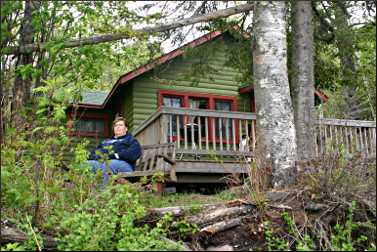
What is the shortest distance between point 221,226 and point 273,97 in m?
2.03

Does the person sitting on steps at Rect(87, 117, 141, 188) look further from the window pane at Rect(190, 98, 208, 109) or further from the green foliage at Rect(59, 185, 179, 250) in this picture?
the window pane at Rect(190, 98, 208, 109)

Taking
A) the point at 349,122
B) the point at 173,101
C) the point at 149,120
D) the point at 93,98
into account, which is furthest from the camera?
the point at 93,98

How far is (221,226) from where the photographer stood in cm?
482

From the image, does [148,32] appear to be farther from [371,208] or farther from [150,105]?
[150,105]

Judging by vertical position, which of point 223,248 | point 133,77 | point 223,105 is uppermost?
point 133,77

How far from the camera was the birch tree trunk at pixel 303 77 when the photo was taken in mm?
8828

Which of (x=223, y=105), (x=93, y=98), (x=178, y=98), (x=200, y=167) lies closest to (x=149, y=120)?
(x=200, y=167)

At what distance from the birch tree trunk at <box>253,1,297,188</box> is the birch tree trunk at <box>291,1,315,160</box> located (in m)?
2.48

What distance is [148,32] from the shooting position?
792 cm

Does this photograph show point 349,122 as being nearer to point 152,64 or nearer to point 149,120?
point 149,120

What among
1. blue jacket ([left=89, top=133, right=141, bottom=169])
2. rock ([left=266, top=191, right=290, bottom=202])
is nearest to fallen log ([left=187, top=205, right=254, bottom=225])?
rock ([left=266, top=191, right=290, bottom=202])

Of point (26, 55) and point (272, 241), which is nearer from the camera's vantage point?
point (272, 241)

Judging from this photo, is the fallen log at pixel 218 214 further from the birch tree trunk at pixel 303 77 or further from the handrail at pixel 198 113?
the handrail at pixel 198 113

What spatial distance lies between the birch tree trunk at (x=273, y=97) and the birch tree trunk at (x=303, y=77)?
2.48 metres
